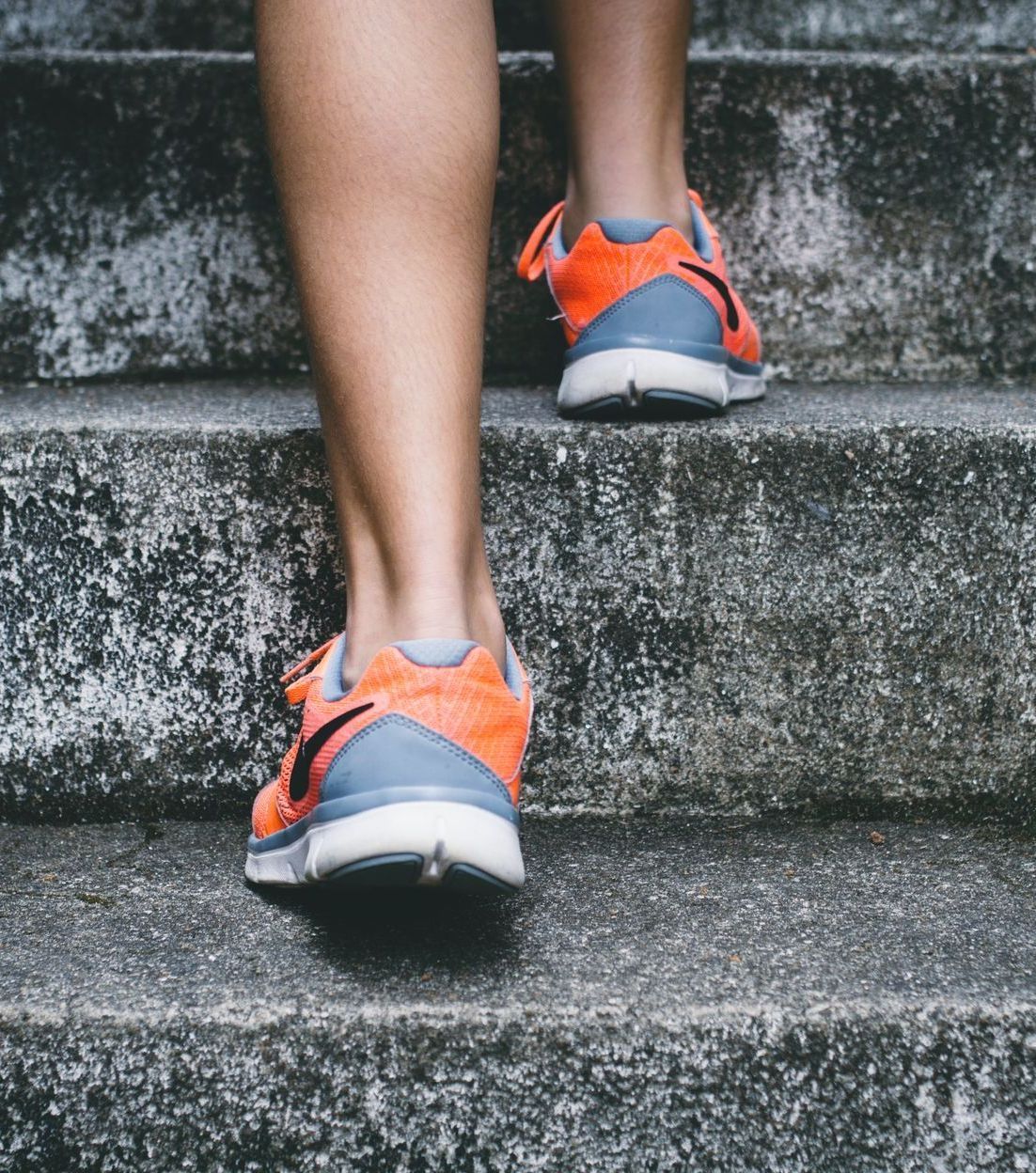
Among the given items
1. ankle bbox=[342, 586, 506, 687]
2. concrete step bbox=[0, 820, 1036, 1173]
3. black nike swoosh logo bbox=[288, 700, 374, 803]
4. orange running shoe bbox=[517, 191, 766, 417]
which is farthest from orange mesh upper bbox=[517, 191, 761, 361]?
concrete step bbox=[0, 820, 1036, 1173]

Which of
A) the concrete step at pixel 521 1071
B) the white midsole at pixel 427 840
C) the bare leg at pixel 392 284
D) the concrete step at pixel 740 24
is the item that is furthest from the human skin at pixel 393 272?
the concrete step at pixel 740 24

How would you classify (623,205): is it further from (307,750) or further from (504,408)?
(307,750)

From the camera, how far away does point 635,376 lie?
0.83 m

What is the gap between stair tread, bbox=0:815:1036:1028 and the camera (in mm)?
566

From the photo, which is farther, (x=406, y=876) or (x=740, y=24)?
(x=740, y=24)

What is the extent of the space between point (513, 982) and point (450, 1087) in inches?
2.6

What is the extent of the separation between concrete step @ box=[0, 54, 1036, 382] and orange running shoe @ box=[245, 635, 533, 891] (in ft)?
1.86

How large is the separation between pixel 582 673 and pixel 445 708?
23 cm

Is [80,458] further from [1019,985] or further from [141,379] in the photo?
[1019,985]

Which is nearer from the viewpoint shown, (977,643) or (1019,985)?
(1019,985)

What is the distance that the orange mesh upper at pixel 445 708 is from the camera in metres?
0.60

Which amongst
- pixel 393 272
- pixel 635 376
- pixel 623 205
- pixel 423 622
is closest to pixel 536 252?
pixel 623 205

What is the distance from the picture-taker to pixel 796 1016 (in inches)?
22.0

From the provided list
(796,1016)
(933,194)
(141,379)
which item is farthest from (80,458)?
(933,194)
